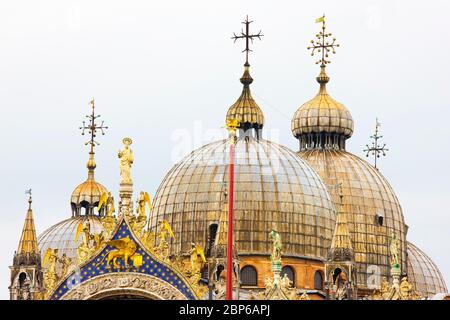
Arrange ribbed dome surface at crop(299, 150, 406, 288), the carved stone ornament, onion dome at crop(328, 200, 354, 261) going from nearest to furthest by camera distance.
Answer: the carved stone ornament
onion dome at crop(328, 200, 354, 261)
ribbed dome surface at crop(299, 150, 406, 288)

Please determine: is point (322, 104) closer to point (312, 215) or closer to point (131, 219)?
point (312, 215)

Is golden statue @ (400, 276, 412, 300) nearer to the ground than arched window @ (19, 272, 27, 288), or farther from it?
nearer to the ground

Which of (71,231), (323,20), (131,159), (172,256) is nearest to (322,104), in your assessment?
(323,20)

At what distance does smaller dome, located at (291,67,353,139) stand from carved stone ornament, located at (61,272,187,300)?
27.2m

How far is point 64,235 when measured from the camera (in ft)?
321

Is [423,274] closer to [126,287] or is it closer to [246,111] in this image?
[246,111]

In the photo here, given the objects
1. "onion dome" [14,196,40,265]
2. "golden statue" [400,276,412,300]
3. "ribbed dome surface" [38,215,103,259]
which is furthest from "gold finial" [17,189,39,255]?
"ribbed dome surface" [38,215,103,259]

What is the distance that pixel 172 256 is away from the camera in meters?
77.6

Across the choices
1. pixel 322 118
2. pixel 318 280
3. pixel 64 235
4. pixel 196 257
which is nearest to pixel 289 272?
pixel 318 280

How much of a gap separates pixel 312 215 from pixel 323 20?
1693cm

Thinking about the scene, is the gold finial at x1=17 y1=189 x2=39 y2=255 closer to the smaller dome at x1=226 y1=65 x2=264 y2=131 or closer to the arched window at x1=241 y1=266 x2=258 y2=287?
the arched window at x1=241 y1=266 x2=258 y2=287

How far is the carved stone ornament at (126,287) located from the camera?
6981 cm

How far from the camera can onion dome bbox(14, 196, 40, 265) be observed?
74.7m
